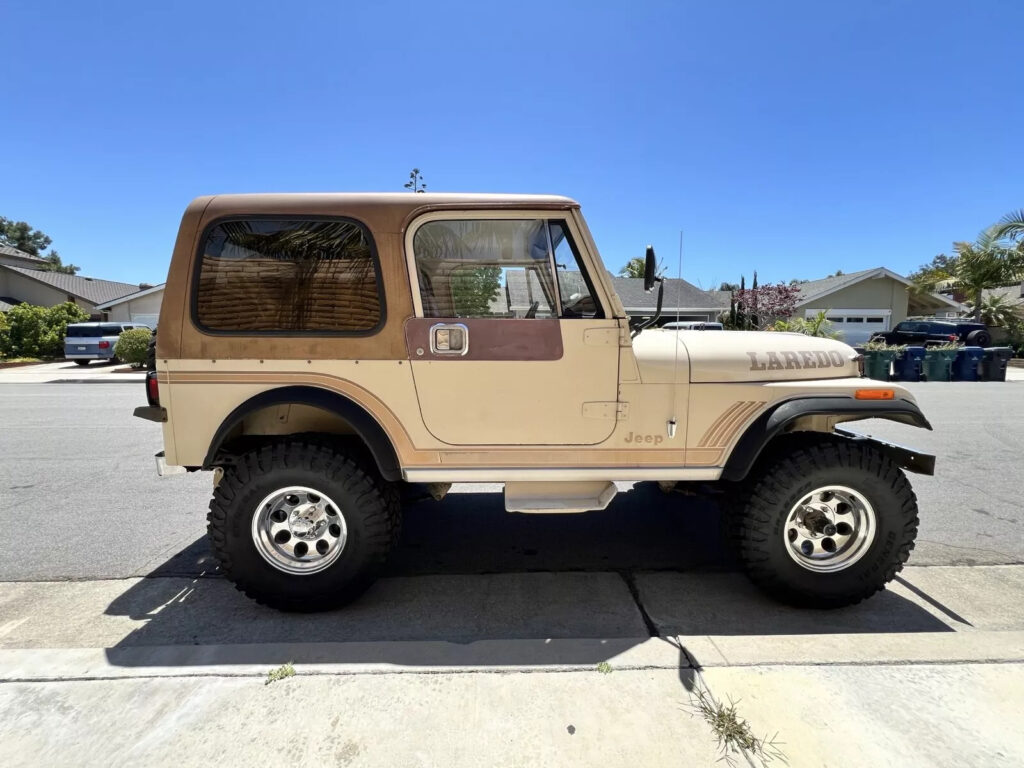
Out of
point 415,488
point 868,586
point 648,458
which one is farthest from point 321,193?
point 868,586

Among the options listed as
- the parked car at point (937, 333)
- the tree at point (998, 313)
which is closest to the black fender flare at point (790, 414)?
the parked car at point (937, 333)

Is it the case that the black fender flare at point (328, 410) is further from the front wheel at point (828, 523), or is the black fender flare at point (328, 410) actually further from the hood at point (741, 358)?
the front wheel at point (828, 523)

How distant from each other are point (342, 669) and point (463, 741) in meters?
0.72

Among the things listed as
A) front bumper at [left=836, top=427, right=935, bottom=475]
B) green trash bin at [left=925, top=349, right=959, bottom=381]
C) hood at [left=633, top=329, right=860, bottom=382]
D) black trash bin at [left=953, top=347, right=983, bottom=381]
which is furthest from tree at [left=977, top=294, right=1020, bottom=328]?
hood at [left=633, top=329, right=860, bottom=382]

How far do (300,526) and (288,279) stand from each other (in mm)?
1334

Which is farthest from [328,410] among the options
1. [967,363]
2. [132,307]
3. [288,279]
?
[132,307]

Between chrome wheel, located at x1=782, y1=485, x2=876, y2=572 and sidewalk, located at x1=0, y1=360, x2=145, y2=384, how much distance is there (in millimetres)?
18038

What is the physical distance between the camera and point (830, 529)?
297 cm

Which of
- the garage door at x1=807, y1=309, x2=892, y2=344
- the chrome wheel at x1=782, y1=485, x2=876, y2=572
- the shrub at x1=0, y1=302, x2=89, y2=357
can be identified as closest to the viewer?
the chrome wheel at x1=782, y1=485, x2=876, y2=572

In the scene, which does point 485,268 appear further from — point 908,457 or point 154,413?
point 908,457

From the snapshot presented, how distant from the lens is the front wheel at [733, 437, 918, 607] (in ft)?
9.45

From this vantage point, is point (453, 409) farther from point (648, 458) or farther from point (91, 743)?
point (91, 743)

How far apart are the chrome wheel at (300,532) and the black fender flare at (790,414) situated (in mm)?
2183

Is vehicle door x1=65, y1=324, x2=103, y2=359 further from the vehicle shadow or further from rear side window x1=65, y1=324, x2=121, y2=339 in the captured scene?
the vehicle shadow
